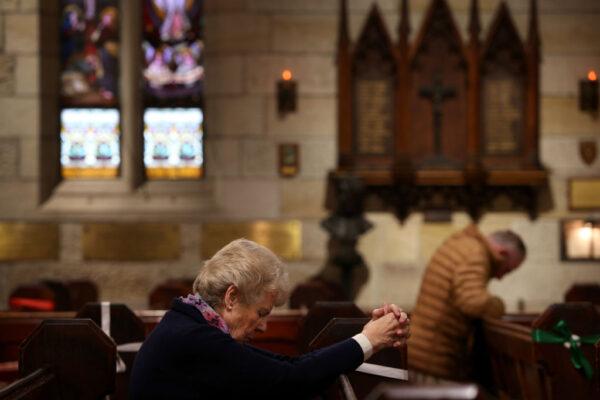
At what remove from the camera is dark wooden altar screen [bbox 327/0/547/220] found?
8047 millimetres

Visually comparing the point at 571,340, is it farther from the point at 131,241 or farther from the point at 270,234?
the point at 131,241

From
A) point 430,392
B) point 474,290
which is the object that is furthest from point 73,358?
point 474,290

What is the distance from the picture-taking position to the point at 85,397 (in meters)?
3.42

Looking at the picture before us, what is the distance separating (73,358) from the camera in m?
3.46

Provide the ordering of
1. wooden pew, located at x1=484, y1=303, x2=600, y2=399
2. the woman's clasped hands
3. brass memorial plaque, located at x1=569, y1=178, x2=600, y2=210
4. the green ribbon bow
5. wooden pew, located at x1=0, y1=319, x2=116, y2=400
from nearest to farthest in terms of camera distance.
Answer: the woman's clasped hands, wooden pew, located at x1=0, y1=319, x2=116, y2=400, the green ribbon bow, wooden pew, located at x1=484, y1=303, x2=600, y2=399, brass memorial plaque, located at x1=569, y1=178, x2=600, y2=210

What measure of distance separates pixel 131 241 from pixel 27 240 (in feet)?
3.06

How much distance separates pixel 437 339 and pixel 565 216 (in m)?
3.53

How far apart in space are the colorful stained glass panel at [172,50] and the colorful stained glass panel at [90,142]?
0.46 m

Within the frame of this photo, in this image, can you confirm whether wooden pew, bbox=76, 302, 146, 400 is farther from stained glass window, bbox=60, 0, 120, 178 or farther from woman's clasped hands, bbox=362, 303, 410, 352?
stained glass window, bbox=60, 0, 120, 178

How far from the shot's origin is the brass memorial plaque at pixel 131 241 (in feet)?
27.0

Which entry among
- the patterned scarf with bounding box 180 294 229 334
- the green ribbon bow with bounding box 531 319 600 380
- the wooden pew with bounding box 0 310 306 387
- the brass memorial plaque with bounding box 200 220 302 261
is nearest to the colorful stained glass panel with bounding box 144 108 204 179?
the brass memorial plaque with bounding box 200 220 302 261

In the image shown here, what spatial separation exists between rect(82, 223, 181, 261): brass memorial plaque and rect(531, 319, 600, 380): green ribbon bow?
444cm

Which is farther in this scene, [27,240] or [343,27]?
[27,240]

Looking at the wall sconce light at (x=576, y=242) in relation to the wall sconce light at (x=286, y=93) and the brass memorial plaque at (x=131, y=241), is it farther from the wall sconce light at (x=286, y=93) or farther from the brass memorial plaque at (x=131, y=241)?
the brass memorial plaque at (x=131, y=241)
